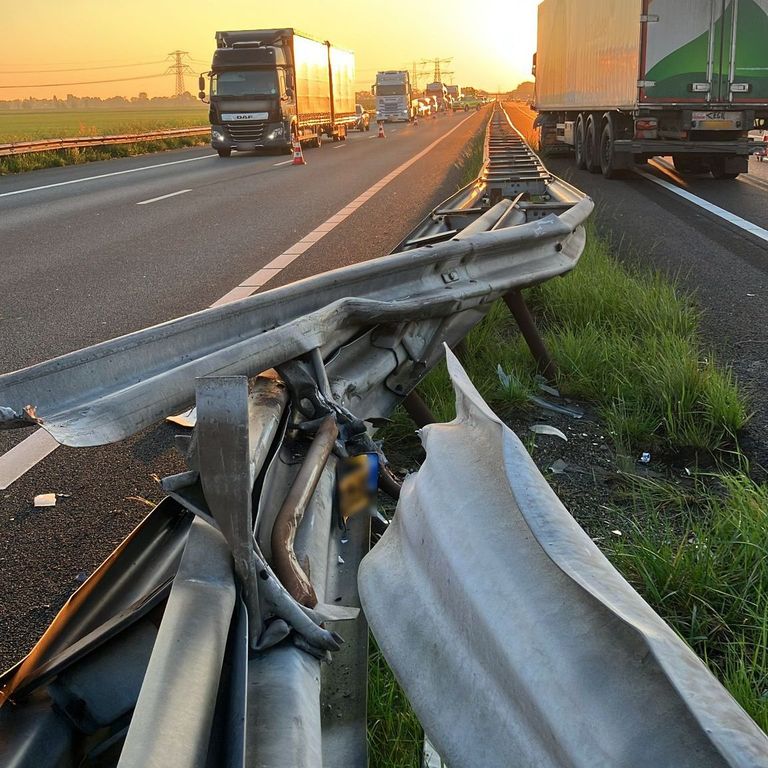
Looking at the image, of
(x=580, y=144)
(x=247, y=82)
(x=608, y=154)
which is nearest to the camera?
(x=608, y=154)

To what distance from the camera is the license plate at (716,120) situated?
1559 centimetres

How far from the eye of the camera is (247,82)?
29875mm

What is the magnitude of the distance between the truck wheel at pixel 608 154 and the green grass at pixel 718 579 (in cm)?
1489

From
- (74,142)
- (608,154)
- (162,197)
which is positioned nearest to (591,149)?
(608,154)

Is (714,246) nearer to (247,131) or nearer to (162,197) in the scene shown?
(162,197)

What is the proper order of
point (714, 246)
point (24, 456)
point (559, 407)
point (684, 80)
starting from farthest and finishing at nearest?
point (684, 80) < point (714, 246) < point (559, 407) < point (24, 456)

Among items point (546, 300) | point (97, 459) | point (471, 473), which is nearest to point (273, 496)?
point (471, 473)

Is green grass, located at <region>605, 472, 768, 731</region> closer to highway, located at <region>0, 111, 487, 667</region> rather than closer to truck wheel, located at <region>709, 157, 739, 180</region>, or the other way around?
highway, located at <region>0, 111, 487, 667</region>

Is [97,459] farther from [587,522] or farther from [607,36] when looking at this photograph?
[607,36]

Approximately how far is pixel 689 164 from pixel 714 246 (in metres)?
10.1

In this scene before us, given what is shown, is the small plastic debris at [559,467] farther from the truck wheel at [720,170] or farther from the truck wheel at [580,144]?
the truck wheel at [580,144]

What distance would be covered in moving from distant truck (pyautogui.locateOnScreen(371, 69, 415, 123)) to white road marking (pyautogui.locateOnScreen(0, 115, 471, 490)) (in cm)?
5917

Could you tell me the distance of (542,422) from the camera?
13.9 ft

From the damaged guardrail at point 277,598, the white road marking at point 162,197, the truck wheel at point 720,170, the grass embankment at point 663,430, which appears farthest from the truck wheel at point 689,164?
the damaged guardrail at point 277,598
